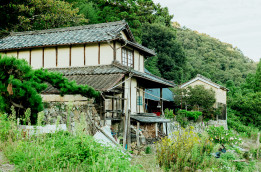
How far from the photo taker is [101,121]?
13.6 m

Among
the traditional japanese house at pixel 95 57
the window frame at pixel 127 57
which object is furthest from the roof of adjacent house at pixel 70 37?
the window frame at pixel 127 57

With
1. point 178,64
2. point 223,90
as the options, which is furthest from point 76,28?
point 178,64

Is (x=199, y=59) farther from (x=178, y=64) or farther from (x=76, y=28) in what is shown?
(x=76, y=28)

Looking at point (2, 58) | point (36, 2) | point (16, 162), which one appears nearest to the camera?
point (16, 162)

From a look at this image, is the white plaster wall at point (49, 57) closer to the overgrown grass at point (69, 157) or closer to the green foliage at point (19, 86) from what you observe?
the green foliage at point (19, 86)

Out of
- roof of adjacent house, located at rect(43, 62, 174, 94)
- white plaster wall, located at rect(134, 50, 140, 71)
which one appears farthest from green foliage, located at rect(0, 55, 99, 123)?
white plaster wall, located at rect(134, 50, 140, 71)

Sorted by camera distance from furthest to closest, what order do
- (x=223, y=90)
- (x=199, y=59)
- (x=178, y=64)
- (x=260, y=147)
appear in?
(x=199, y=59) → (x=178, y=64) → (x=223, y=90) → (x=260, y=147)

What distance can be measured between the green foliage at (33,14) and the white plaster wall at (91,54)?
9.86 m

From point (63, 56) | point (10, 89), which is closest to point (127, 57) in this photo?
point (63, 56)

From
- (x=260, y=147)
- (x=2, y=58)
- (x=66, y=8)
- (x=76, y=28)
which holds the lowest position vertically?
(x=260, y=147)

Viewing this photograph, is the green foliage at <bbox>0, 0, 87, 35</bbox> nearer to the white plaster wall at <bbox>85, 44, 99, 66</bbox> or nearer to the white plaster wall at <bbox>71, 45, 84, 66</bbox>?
the white plaster wall at <bbox>71, 45, 84, 66</bbox>

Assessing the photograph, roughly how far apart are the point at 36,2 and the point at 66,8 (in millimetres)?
2862

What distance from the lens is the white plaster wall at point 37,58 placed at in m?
18.1

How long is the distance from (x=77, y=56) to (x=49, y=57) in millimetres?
2208
